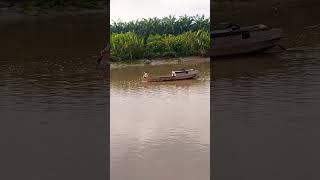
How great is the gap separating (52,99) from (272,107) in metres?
1.41

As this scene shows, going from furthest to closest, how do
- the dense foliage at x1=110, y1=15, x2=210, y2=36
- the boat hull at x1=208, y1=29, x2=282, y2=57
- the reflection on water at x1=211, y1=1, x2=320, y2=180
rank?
the dense foliage at x1=110, y1=15, x2=210, y2=36 → the boat hull at x1=208, y1=29, x2=282, y2=57 → the reflection on water at x1=211, y1=1, x2=320, y2=180

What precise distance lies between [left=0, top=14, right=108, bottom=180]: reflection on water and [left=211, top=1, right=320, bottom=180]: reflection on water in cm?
76

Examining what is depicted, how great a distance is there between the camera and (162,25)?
311cm

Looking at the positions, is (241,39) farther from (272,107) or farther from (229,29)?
(272,107)

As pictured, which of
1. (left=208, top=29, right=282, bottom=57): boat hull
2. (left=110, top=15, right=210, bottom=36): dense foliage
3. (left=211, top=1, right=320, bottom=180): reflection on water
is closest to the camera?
(left=211, top=1, right=320, bottom=180): reflection on water

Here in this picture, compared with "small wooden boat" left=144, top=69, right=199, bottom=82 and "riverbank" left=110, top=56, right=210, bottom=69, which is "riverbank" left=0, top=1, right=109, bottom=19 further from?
"small wooden boat" left=144, top=69, right=199, bottom=82

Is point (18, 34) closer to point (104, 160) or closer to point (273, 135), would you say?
point (104, 160)

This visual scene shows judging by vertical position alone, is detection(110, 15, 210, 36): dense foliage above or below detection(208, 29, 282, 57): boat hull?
above

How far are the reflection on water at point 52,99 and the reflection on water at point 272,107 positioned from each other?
2.48ft

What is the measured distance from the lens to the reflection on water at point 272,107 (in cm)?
252

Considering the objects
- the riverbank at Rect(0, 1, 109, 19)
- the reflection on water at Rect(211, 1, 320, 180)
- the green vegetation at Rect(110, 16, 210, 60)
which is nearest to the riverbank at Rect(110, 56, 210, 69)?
the green vegetation at Rect(110, 16, 210, 60)

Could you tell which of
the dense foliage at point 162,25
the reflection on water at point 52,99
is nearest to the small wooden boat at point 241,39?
the dense foliage at point 162,25

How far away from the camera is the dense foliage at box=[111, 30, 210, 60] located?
123 inches

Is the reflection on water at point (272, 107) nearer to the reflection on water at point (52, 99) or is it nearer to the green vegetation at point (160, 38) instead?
the green vegetation at point (160, 38)
